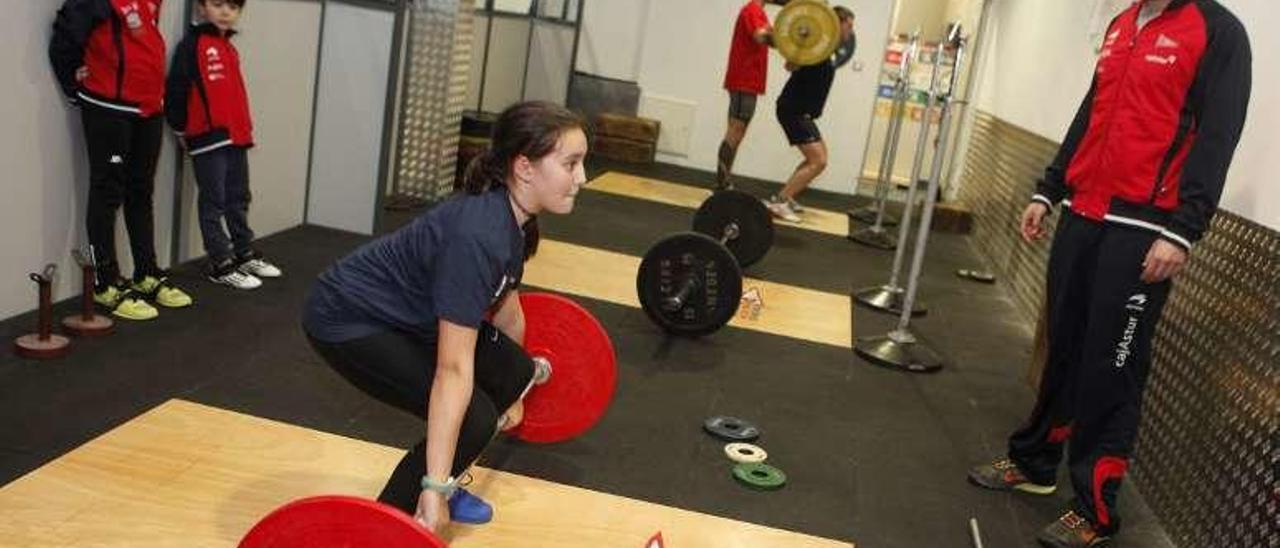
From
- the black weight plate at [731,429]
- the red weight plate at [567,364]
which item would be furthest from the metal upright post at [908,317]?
the red weight plate at [567,364]

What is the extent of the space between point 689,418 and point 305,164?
2354 millimetres

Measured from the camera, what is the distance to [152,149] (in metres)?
3.24

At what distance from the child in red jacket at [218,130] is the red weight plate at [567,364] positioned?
5.46 ft

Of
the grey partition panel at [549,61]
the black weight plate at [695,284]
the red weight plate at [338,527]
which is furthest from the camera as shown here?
the grey partition panel at [549,61]

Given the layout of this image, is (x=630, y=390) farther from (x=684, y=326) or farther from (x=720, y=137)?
Answer: (x=720, y=137)

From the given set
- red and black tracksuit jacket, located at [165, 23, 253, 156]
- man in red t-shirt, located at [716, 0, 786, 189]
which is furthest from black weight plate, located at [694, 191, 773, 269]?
red and black tracksuit jacket, located at [165, 23, 253, 156]

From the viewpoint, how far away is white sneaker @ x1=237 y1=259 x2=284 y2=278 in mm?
3680

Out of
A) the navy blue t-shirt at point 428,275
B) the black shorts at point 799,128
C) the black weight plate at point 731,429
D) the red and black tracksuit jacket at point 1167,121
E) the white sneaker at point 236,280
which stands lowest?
the black weight plate at point 731,429

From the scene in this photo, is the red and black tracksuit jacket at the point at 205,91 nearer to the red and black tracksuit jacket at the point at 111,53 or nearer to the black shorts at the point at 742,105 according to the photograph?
the red and black tracksuit jacket at the point at 111,53

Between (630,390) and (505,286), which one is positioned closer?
(505,286)

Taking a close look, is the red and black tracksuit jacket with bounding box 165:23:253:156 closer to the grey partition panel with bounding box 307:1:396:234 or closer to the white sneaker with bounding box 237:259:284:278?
the white sneaker with bounding box 237:259:284:278

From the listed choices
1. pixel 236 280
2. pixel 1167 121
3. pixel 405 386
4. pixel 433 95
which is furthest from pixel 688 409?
pixel 433 95

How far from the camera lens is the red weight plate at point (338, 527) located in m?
1.38

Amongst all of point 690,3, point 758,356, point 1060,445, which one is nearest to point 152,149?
point 758,356
